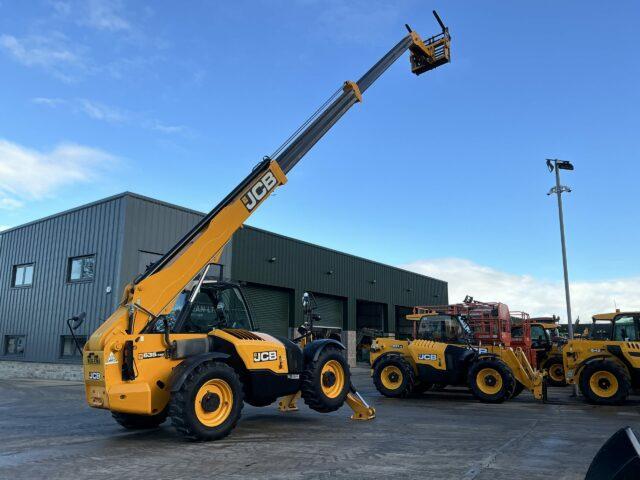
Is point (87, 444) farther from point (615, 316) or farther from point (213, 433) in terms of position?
point (615, 316)

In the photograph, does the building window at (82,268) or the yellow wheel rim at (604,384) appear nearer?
the yellow wheel rim at (604,384)

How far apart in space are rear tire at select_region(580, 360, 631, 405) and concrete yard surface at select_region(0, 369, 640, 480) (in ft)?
2.60

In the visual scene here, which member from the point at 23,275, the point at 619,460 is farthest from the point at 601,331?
the point at 23,275

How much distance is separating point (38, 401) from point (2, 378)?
1029 centimetres

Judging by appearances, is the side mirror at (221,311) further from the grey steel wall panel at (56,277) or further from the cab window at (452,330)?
the grey steel wall panel at (56,277)

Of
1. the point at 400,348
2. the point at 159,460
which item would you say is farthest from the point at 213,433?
the point at 400,348

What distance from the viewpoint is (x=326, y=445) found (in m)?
7.05

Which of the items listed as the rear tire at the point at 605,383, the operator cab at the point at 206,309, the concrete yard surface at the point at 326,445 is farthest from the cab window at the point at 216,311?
the rear tire at the point at 605,383

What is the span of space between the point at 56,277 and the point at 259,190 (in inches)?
579

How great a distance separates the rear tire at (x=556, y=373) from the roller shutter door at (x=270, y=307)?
11859 millimetres

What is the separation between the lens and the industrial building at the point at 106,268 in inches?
736

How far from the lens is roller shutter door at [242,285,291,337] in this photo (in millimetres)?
24062

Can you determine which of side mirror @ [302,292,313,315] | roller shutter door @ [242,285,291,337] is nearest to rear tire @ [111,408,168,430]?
side mirror @ [302,292,313,315]

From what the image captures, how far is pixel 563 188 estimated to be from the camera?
22.8m
